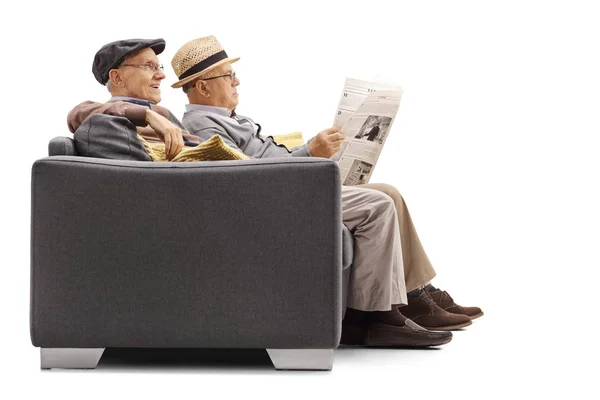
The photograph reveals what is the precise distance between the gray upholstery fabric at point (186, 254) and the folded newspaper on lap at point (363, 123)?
2.15ft

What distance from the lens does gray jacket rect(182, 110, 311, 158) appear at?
4102mm

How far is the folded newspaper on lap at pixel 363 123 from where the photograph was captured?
382 centimetres

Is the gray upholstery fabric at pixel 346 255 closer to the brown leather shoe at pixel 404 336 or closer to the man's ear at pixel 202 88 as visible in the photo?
the brown leather shoe at pixel 404 336

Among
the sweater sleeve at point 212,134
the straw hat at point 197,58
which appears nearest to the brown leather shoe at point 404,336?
the sweater sleeve at point 212,134

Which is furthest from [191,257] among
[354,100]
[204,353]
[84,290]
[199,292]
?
[354,100]

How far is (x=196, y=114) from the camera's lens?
4211 mm

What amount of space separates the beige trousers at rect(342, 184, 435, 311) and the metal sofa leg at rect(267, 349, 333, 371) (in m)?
0.53

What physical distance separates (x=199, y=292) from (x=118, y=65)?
119cm

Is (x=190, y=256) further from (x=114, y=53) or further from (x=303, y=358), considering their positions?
(x=114, y=53)

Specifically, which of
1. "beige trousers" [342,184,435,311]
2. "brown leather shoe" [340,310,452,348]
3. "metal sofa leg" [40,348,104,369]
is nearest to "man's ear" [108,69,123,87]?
"beige trousers" [342,184,435,311]

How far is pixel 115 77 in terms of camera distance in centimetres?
401

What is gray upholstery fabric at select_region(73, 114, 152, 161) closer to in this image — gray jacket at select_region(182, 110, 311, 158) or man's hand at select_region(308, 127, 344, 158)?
gray jacket at select_region(182, 110, 311, 158)

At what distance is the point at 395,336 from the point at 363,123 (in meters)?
0.80

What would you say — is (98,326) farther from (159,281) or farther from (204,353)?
(204,353)
